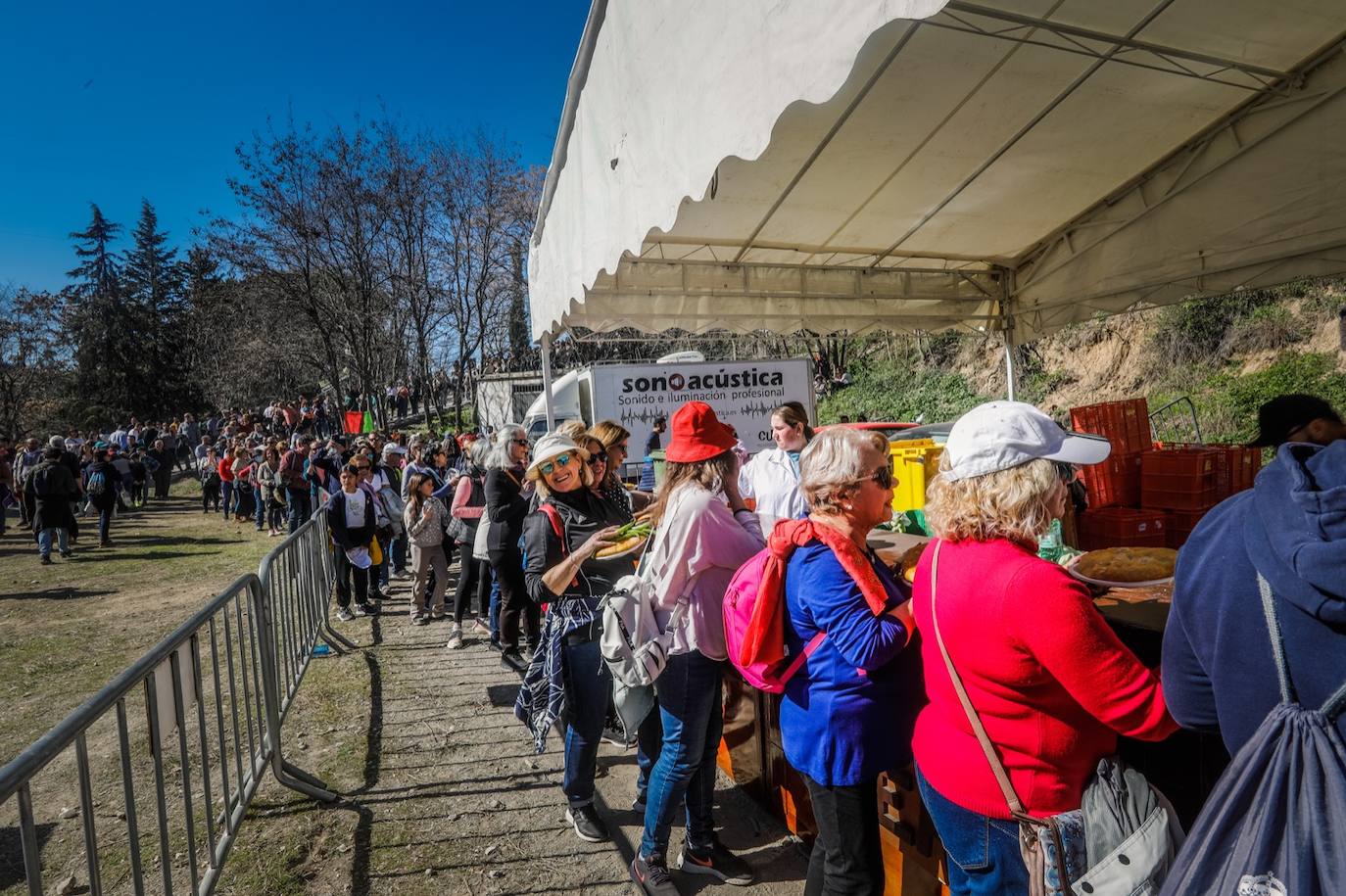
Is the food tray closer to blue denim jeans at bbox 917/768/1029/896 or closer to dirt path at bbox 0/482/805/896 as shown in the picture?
dirt path at bbox 0/482/805/896

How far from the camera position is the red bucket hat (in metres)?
2.91

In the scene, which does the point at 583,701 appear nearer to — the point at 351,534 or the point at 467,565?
the point at 467,565

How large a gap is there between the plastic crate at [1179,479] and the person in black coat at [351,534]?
6700 millimetres

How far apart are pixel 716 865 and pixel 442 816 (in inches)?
62.4

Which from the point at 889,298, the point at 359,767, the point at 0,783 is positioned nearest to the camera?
the point at 0,783

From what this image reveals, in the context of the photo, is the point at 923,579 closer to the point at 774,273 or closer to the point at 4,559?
the point at 774,273

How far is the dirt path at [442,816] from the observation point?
3256 mm

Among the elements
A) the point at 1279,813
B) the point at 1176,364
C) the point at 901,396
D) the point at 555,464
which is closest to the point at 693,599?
the point at 555,464

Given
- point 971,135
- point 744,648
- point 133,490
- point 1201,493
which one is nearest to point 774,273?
point 971,135

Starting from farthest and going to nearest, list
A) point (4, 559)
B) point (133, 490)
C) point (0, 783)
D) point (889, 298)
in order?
point (133, 490)
point (4, 559)
point (889, 298)
point (0, 783)

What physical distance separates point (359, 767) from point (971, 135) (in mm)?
5690

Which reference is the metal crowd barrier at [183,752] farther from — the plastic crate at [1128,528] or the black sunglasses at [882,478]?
the plastic crate at [1128,528]

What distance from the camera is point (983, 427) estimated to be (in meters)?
1.73

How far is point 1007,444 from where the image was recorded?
1688 mm
